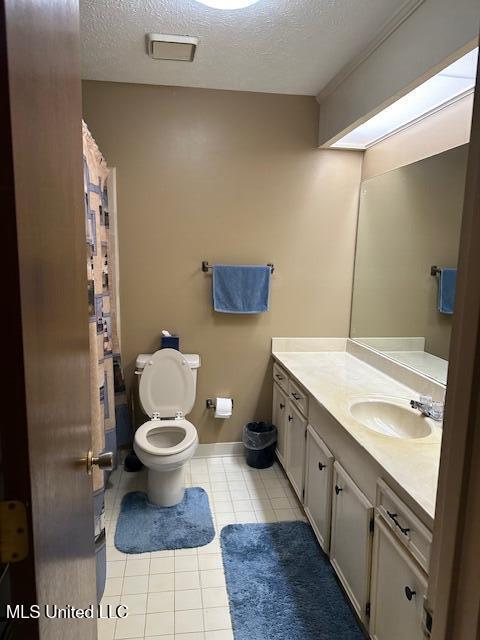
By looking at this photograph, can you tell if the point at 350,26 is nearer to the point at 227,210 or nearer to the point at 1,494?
the point at 227,210

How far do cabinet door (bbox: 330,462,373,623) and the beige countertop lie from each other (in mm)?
222

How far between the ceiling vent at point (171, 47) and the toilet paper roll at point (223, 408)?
2.20 metres

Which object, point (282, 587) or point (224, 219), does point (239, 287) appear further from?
point (282, 587)

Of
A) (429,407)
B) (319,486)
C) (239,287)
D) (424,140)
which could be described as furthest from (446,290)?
(239,287)

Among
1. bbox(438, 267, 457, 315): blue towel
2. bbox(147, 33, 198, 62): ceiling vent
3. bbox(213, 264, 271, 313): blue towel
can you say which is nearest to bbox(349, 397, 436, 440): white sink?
bbox(438, 267, 457, 315): blue towel

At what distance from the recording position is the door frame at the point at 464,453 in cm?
59

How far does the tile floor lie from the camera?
174 centimetres

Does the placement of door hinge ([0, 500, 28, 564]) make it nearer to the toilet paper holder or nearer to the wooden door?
the wooden door

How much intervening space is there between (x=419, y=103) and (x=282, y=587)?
2.49m

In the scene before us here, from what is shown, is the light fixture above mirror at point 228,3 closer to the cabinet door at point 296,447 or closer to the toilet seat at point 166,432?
the cabinet door at point 296,447

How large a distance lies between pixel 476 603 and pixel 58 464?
689mm

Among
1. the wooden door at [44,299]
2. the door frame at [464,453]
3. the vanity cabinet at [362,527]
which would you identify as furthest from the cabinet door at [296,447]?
the door frame at [464,453]

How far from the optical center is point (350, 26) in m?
2.00

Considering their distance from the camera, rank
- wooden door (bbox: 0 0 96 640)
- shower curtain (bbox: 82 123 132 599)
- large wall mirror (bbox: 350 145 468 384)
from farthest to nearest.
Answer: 1. large wall mirror (bbox: 350 145 468 384)
2. shower curtain (bbox: 82 123 132 599)
3. wooden door (bbox: 0 0 96 640)
